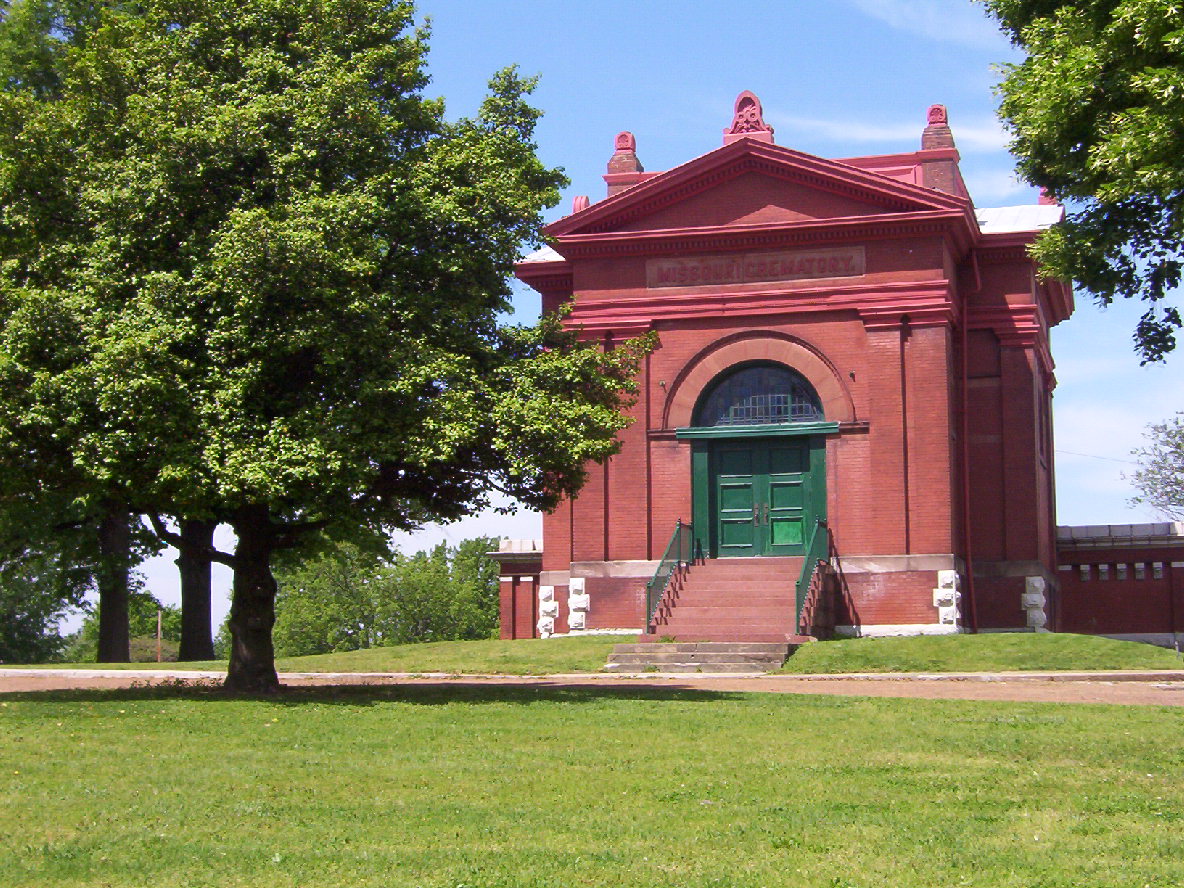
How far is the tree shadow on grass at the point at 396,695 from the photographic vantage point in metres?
18.8

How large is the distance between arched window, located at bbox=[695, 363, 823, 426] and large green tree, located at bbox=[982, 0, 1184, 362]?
14.2 metres

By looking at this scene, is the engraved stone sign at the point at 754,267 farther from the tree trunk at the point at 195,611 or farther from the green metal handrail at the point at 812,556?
the tree trunk at the point at 195,611

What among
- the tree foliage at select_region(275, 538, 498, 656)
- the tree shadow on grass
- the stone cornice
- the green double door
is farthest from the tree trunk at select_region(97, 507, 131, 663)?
the tree foliage at select_region(275, 538, 498, 656)

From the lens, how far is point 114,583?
36.2 meters

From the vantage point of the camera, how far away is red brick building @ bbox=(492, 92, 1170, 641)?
1230 inches

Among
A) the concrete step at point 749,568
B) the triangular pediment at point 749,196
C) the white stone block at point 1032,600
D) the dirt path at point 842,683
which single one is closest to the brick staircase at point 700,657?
the dirt path at point 842,683

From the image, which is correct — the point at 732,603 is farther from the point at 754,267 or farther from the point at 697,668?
the point at 754,267

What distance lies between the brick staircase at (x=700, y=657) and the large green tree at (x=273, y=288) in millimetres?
5969

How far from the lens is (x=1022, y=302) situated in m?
33.8

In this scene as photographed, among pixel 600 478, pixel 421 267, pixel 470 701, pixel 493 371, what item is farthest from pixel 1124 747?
pixel 600 478

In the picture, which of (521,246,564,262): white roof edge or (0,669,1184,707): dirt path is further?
(521,246,564,262): white roof edge

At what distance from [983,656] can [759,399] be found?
8.95 metres

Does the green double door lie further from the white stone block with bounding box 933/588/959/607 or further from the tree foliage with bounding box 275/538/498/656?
the tree foliage with bounding box 275/538/498/656

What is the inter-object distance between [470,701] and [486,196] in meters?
6.49
